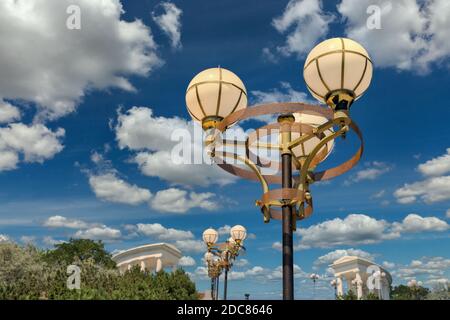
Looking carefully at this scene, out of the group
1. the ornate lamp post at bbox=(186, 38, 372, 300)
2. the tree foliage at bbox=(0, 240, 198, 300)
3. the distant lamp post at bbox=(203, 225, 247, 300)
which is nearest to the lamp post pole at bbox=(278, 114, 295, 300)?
the ornate lamp post at bbox=(186, 38, 372, 300)

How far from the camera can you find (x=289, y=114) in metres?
5.42

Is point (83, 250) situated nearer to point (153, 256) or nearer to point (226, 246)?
point (153, 256)

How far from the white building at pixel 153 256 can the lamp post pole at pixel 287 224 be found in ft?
106

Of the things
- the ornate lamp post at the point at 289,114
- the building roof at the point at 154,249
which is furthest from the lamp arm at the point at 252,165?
the building roof at the point at 154,249

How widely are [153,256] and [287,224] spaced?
1302 inches

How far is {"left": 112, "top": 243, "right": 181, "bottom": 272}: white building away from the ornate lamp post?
3163cm

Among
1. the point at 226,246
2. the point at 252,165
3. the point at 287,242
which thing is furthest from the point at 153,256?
the point at 287,242

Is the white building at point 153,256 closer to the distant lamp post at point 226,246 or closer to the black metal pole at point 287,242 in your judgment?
the distant lamp post at point 226,246

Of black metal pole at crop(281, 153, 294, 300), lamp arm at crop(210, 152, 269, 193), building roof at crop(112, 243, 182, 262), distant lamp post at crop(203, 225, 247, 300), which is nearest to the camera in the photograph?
black metal pole at crop(281, 153, 294, 300)

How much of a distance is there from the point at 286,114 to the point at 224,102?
0.84m

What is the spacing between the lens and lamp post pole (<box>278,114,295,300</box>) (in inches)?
175

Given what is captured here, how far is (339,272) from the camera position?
142ft

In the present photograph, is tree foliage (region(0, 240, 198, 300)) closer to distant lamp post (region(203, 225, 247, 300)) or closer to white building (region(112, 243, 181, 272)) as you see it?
distant lamp post (region(203, 225, 247, 300))
